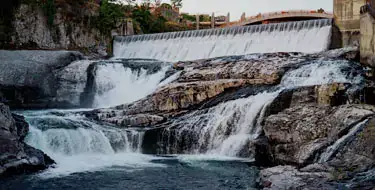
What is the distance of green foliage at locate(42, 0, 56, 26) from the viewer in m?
30.5

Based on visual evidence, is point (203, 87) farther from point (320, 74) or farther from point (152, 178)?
point (152, 178)

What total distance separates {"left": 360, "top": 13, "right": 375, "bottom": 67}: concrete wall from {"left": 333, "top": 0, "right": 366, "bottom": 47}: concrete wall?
4238 mm

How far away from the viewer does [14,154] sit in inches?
510

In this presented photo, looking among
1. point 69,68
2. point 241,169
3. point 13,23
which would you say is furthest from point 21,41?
point 241,169

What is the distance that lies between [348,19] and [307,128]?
11.8 metres

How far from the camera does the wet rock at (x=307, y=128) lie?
455 inches

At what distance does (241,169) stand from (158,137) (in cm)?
448

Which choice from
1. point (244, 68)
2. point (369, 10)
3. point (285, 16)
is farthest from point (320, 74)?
point (285, 16)

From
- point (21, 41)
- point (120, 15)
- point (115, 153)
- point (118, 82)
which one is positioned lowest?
point (115, 153)

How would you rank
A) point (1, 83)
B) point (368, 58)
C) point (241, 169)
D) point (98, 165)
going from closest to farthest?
point (241, 169) < point (98, 165) < point (368, 58) < point (1, 83)

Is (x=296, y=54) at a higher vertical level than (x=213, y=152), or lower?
higher

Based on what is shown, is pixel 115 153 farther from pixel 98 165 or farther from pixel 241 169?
pixel 241 169

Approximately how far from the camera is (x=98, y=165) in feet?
45.8

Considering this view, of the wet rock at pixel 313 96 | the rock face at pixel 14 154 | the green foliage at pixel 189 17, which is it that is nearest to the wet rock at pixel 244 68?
the wet rock at pixel 313 96
